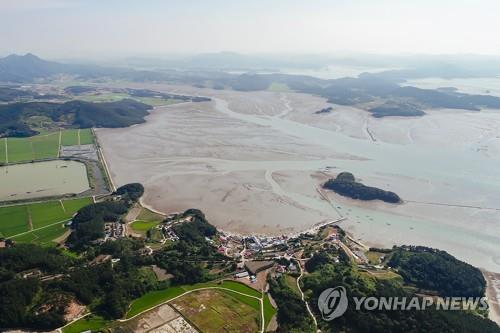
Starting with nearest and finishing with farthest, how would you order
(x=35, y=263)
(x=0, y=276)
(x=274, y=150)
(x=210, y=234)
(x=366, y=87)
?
(x=0, y=276) → (x=35, y=263) → (x=210, y=234) → (x=274, y=150) → (x=366, y=87)

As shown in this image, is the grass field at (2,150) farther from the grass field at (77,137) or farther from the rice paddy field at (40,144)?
the grass field at (77,137)

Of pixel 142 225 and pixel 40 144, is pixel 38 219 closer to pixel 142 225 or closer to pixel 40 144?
pixel 142 225

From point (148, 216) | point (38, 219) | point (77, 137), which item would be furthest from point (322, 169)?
point (77, 137)

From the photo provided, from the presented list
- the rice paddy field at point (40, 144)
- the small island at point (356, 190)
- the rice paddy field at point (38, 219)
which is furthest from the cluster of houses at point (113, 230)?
the rice paddy field at point (40, 144)

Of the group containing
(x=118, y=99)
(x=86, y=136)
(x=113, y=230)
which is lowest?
(x=113, y=230)

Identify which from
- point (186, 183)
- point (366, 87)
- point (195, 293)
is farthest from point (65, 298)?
point (366, 87)

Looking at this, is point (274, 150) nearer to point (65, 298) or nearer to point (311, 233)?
point (311, 233)
